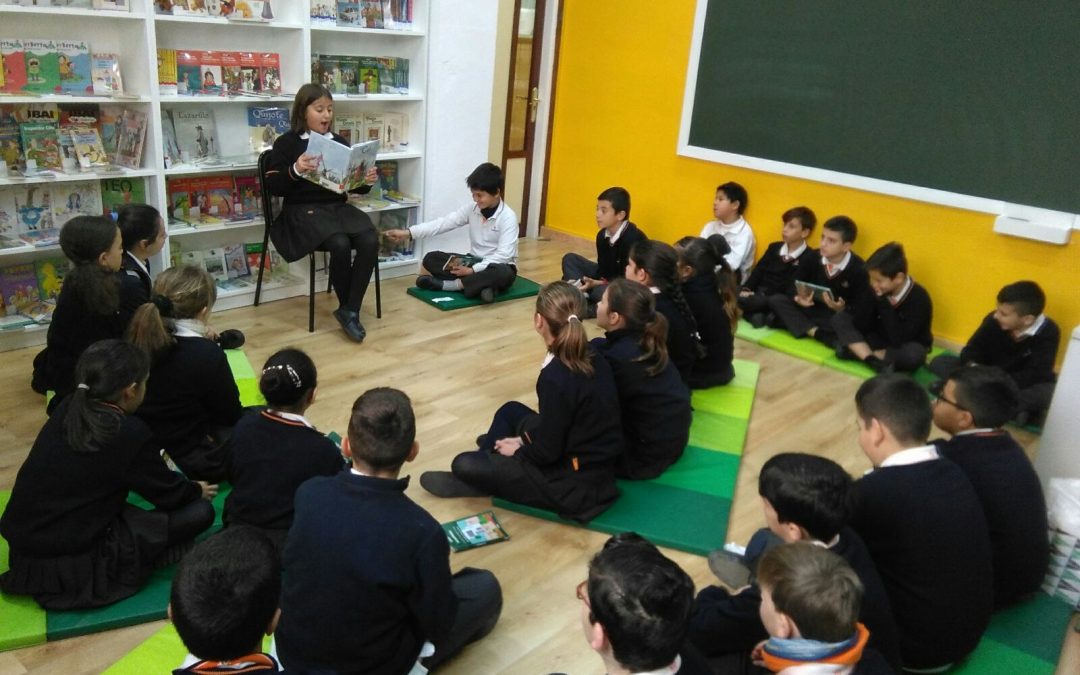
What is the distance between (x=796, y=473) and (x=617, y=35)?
4.96 meters

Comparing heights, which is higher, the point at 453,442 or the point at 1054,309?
the point at 1054,309

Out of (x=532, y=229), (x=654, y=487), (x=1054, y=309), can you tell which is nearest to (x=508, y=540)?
(x=654, y=487)

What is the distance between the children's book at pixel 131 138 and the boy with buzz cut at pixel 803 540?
142 inches

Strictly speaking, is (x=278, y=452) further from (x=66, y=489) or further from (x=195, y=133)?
(x=195, y=133)

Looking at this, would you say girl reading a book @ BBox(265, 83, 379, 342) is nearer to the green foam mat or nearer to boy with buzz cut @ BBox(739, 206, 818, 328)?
the green foam mat

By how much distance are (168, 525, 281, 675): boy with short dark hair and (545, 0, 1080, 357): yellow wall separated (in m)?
4.62

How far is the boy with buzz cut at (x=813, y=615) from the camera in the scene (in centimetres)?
152

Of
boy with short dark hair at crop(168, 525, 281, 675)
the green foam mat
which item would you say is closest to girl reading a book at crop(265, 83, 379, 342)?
the green foam mat

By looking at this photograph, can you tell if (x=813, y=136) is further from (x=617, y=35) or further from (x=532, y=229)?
(x=532, y=229)

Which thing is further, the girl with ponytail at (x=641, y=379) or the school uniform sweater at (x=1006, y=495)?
the girl with ponytail at (x=641, y=379)

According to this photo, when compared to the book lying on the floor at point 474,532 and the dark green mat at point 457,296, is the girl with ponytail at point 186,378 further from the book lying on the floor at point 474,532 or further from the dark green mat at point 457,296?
the dark green mat at point 457,296

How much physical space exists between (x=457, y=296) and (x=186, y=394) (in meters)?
2.63

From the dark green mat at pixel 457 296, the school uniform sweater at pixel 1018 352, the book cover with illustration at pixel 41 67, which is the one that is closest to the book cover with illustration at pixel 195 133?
the book cover with illustration at pixel 41 67

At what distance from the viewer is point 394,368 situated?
4.13m
